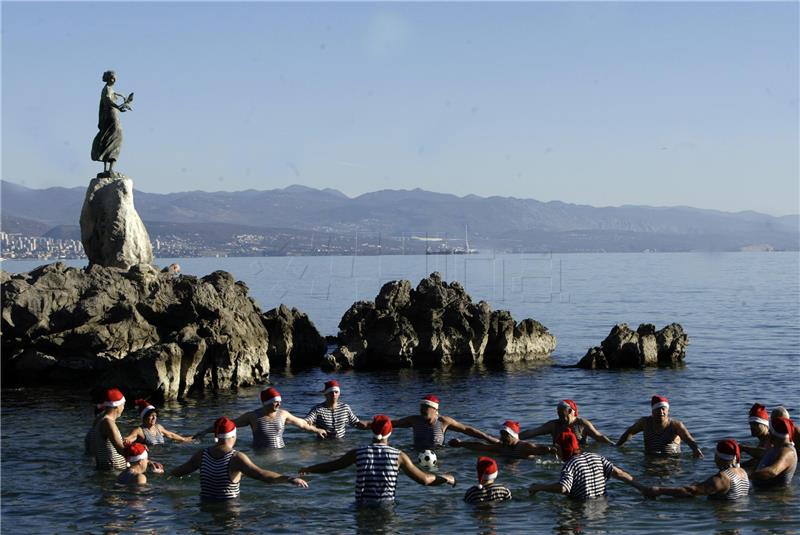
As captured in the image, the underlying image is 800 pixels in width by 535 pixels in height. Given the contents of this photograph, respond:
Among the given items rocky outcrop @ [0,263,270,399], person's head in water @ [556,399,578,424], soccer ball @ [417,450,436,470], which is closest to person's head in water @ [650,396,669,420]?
person's head in water @ [556,399,578,424]

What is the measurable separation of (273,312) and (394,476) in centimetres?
3134

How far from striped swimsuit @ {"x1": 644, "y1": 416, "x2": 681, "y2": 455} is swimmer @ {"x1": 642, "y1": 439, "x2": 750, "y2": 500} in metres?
4.58

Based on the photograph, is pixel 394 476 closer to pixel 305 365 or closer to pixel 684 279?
pixel 305 365

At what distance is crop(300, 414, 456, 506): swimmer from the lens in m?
19.4

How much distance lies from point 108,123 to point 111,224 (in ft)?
16.1

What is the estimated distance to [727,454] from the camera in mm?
20281

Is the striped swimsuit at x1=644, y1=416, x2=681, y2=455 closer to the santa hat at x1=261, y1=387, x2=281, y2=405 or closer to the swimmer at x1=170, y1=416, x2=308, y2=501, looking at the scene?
the santa hat at x1=261, y1=387, x2=281, y2=405

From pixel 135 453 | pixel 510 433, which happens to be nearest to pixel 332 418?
pixel 510 433

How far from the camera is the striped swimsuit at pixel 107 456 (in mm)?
24297

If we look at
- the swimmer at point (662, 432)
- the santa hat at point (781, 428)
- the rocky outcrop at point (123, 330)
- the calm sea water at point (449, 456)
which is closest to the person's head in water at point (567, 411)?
the calm sea water at point (449, 456)

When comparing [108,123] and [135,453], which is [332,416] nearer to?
[135,453]

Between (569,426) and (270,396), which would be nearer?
(270,396)

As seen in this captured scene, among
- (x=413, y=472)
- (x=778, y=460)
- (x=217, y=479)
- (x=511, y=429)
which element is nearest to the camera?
(x=413, y=472)

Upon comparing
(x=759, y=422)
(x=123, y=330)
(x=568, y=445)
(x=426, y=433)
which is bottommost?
(x=426, y=433)
